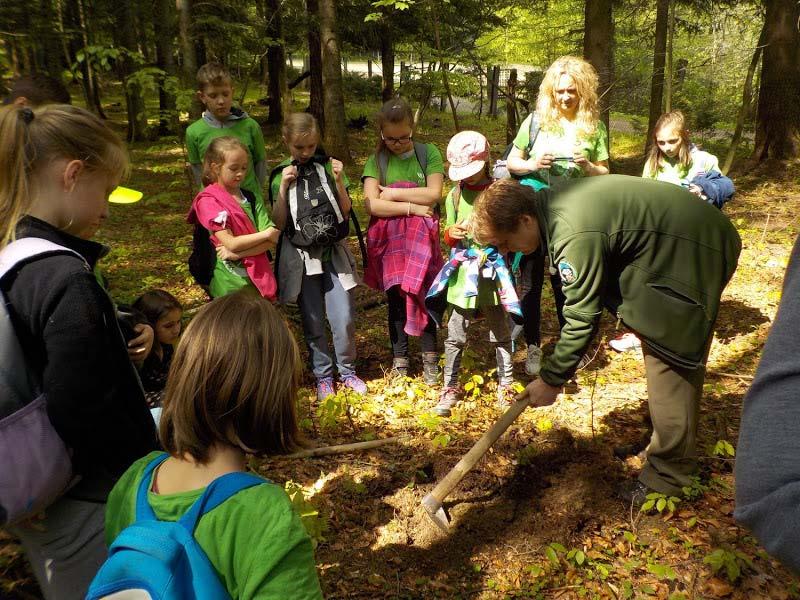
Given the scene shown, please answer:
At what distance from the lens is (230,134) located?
15.8 feet

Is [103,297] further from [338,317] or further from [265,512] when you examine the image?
[338,317]

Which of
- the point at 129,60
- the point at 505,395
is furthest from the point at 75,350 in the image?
the point at 129,60

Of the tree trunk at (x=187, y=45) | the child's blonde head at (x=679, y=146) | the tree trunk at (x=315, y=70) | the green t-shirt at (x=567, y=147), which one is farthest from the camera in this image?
the tree trunk at (x=315, y=70)

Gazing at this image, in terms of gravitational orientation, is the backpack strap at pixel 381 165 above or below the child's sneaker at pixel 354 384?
above

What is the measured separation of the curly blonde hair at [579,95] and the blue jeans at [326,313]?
83.2 inches

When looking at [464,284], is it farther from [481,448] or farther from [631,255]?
[631,255]

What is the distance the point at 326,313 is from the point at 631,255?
2567 mm

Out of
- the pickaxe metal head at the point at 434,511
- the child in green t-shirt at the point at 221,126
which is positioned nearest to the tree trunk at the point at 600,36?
the child in green t-shirt at the point at 221,126

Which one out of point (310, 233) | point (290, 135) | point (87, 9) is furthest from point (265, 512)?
point (87, 9)

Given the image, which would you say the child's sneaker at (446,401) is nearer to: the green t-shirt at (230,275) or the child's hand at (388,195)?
the child's hand at (388,195)

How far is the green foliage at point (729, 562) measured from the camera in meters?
2.81

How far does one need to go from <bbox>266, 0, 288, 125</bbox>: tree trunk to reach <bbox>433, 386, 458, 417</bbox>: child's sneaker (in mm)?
10346

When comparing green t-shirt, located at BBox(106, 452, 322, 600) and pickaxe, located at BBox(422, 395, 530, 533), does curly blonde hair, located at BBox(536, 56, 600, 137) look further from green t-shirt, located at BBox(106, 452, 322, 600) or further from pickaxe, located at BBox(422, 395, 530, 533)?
green t-shirt, located at BBox(106, 452, 322, 600)

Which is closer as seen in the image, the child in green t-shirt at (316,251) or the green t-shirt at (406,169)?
the child in green t-shirt at (316,251)
